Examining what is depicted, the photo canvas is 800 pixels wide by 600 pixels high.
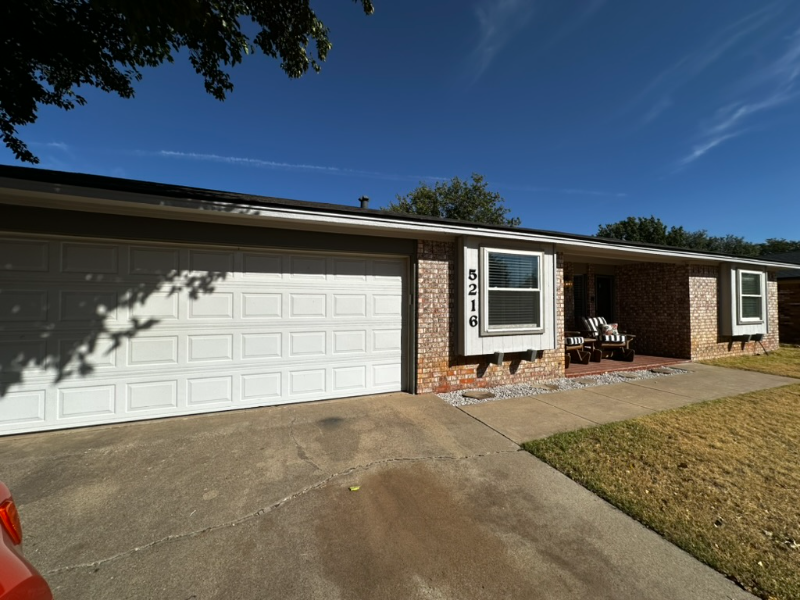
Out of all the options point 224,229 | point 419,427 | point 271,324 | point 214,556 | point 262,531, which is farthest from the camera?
point 271,324

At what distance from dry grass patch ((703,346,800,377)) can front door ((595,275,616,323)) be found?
2.83 meters

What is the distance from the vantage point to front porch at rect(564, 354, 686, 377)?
7665 millimetres

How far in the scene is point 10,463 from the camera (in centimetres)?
343

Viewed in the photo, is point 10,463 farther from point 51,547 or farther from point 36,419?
point 51,547

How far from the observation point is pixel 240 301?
5.00m

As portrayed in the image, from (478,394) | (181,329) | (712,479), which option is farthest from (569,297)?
(181,329)

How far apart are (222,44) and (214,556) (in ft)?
17.7

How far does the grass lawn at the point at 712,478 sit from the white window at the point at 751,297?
21.3ft

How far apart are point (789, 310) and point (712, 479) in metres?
16.6

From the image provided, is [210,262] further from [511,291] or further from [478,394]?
[511,291]

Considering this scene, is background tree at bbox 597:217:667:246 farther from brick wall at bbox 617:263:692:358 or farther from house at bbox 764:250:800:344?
brick wall at bbox 617:263:692:358

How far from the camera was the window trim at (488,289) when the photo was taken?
6.08 m

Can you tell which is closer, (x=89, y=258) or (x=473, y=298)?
(x=89, y=258)

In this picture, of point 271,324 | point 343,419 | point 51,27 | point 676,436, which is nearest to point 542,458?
point 676,436
